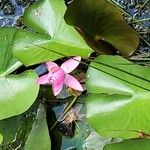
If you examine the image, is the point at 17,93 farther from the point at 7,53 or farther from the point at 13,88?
the point at 7,53

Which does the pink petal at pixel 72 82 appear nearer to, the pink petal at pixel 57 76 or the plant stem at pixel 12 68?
the pink petal at pixel 57 76

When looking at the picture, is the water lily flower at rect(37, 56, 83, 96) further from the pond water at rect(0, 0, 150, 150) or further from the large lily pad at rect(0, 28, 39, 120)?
the pond water at rect(0, 0, 150, 150)

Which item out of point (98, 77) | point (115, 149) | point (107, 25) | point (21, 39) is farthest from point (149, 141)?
point (21, 39)

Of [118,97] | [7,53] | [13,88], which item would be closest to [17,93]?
[13,88]

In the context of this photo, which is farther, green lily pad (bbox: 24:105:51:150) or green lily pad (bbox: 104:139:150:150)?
green lily pad (bbox: 24:105:51:150)

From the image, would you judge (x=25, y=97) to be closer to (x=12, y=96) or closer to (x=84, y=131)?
(x=12, y=96)

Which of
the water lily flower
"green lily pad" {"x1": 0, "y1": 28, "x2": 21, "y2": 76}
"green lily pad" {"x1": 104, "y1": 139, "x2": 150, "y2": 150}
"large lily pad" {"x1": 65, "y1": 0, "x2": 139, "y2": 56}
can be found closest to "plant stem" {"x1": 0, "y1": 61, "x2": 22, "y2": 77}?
"green lily pad" {"x1": 0, "y1": 28, "x2": 21, "y2": 76}
